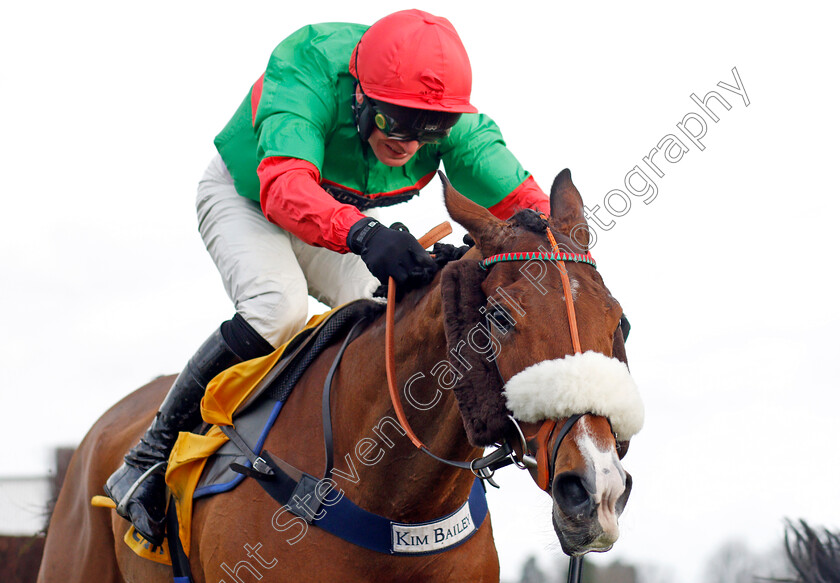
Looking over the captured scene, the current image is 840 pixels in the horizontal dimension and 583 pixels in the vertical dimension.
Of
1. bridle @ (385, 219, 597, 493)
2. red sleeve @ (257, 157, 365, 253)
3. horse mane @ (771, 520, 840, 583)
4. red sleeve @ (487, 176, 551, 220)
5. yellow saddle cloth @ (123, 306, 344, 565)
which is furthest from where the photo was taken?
horse mane @ (771, 520, 840, 583)

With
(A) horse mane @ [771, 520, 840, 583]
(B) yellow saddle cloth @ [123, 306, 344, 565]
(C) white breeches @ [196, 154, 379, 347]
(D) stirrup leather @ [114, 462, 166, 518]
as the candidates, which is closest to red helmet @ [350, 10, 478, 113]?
(C) white breeches @ [196, 154, 379, 347]

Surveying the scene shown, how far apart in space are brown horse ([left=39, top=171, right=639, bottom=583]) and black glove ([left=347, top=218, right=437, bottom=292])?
75mm

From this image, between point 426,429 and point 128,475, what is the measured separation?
1.82 m

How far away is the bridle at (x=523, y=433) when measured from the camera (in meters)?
2.09

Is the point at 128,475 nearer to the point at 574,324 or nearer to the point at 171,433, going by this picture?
the point at 171,433

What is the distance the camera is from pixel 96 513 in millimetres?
4539

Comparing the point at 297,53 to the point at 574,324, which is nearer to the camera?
the point at 574,324

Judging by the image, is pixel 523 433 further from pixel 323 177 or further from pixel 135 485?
pixel 135 485

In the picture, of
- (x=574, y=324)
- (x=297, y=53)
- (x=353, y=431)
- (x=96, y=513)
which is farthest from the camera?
(x=96, y=513)

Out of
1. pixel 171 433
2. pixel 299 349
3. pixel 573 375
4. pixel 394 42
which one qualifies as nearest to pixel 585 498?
pixel 573 375

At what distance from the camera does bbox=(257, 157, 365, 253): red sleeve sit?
9.52 feet

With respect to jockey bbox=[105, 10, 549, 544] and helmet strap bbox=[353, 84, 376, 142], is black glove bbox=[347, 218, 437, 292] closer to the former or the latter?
jockey bbox=[105, 10, 549, 544]

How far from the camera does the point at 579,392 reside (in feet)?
6.68

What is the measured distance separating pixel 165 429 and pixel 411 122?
183cm
